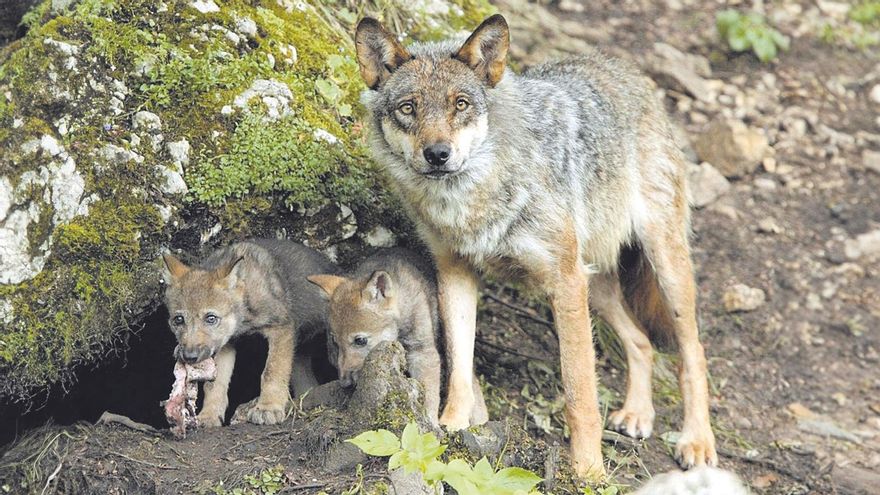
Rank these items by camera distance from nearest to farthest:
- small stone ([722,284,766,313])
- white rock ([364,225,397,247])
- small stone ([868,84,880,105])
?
1. white rock ([364,225,397,247])
2. small stone ([722,284,766,313])
3. small stone ([868,84,880,105])

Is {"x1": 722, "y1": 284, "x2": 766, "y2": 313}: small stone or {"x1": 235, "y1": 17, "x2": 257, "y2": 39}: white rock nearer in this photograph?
{"x1": 235, "y1": 17, "x2": 257, "y2": 39}: white rock

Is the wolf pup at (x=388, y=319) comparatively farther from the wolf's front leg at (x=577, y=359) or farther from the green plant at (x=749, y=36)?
the green plant at (x=749, y=36)

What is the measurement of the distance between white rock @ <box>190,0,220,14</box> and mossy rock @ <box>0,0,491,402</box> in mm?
15

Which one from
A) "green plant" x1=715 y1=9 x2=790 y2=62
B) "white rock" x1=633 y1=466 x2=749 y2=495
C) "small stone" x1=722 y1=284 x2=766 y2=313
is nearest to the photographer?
"white rock" x1=633 y1=466 x2=749 y2=495

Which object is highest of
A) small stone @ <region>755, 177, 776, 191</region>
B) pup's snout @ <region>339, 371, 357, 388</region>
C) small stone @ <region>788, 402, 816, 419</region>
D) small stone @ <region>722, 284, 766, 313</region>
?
pup's snout @ <region>339, 371, 357, 388</region>

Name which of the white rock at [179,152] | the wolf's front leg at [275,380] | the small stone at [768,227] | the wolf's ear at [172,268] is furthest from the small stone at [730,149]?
the wolf's ear at [172,268]

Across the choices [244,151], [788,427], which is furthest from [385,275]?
[788,427]

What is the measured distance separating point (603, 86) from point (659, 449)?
8.09 feet

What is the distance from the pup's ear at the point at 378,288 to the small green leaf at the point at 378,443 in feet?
4.86

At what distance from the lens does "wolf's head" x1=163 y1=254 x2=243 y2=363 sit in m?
5.78

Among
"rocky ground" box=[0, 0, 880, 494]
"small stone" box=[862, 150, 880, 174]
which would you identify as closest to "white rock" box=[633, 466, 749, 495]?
"rocky ground" box=[0, 0, 880, 494]

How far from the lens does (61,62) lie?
20.4 ft

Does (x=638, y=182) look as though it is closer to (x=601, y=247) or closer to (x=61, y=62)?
(x=601, y=247)

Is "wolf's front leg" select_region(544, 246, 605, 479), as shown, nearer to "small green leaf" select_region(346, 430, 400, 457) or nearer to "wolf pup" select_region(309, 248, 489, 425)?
"wolf pup" select_region(309, 248, 489, 425)
